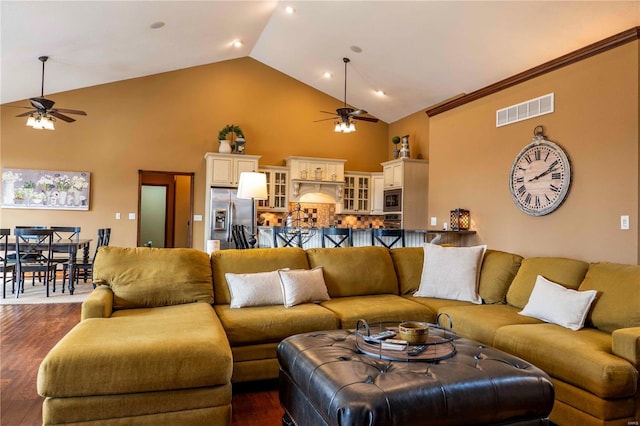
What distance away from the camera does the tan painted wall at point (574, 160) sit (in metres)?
3.91

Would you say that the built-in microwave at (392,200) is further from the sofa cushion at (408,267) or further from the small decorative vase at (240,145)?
the sofa cushion at (408,267)

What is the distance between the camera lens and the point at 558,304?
283 centimetres

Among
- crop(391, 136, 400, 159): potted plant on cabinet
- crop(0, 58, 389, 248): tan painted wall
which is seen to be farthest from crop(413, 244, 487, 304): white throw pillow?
crop(0, 58, 389, 248): tan painted wall

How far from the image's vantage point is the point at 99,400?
1.94 meters

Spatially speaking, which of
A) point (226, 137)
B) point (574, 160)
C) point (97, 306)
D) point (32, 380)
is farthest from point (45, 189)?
point (574, 160)

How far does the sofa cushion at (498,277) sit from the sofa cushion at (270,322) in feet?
4.74

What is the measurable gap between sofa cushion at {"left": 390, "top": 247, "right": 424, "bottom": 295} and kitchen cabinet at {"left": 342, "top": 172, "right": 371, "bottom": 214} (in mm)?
4947

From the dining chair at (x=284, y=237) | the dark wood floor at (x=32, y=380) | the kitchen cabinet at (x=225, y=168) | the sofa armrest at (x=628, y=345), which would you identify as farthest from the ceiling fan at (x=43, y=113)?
the sofa armrest at (x=628, y=345)

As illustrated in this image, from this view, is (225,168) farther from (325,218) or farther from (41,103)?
(41,103)

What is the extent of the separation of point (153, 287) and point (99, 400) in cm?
117

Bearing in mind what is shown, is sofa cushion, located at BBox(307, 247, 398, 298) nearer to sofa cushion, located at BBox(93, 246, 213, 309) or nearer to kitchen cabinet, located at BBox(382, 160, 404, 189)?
sofa cushion, located at BBox(93, 246, 213, 309)

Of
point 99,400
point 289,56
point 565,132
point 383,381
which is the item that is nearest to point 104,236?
point 289,56

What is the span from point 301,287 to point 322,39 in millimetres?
4987

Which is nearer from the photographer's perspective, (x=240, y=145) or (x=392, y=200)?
(x=240, y=145)
